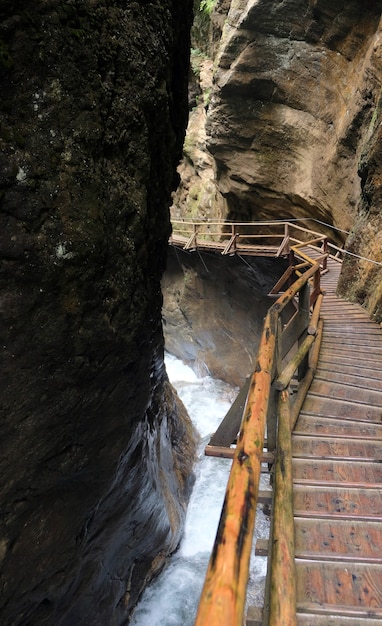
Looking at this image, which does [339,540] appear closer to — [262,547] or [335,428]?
[262,547]

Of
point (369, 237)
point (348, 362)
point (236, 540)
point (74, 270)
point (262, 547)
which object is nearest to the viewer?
point (236, 540)

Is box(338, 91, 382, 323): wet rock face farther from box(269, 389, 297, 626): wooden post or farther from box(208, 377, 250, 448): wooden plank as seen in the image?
box(269, 389, 297, 626): wooden post

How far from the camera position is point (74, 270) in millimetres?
2770

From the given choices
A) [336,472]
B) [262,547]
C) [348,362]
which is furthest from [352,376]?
[262,547]

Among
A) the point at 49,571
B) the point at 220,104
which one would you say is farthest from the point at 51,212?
the point at 220,104

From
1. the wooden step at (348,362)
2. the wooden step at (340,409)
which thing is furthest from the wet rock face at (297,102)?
the wooden step at (340,409)

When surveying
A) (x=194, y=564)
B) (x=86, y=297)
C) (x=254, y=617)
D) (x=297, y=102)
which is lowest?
(x=194, y=564)

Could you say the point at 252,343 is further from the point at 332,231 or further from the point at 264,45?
the point at 264,45

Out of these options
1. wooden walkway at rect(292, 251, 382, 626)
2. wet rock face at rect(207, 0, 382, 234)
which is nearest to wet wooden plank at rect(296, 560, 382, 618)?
wooden walkway at rect(292, 251, 382, 626)

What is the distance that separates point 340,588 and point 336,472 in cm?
98

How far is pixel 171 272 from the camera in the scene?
18.6 meters

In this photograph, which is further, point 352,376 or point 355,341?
point 355,341

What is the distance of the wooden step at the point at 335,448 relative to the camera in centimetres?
307

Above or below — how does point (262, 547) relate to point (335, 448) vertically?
above
